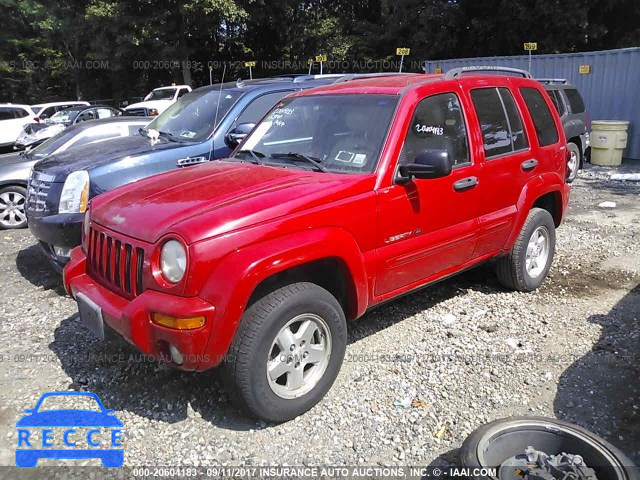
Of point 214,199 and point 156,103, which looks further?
point 156,103

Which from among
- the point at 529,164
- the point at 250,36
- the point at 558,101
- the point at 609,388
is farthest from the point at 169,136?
the point at 250,36

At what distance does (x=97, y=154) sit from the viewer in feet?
18.6

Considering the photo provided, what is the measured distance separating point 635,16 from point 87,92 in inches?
1138

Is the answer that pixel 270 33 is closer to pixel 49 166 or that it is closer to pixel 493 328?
pixel 49 166

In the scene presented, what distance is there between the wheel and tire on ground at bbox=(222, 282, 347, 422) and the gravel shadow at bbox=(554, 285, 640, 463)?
4.73ft

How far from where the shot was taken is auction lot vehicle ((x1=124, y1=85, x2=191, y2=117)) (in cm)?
1930

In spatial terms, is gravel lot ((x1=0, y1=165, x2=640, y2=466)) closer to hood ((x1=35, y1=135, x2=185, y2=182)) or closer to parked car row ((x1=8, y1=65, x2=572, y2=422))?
parked car row ((x1=8, y1=65, x2=572, y2=422))

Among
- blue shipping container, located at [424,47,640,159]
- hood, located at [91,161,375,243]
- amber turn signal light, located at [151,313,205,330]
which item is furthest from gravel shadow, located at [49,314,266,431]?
blue shipping container, located at [424,47,640,159]

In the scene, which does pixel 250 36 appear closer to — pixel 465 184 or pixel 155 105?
pixel 155 105

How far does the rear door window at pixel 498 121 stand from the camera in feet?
14.0

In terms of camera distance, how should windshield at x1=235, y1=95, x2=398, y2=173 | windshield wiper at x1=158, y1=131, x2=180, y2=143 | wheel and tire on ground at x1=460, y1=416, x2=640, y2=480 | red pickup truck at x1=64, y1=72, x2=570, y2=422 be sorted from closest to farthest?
1. wheel and tire on ground at x1=460, y1=416, x2=640, y2=480
2. red pickup truck at x1=64, y1=72, x2=570, y2=422
3. windshield at x1=235, y1=95, x2=398, y2=173
4. windshield wiper at x1=158, y1=131, x2=180, y2=143

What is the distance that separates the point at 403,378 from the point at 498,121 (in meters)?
2.21

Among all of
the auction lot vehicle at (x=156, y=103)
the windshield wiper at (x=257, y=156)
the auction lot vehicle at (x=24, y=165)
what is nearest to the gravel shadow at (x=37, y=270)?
the auction lot vehicle at (x=24, y=165)

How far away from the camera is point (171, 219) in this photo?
9.86 ft
